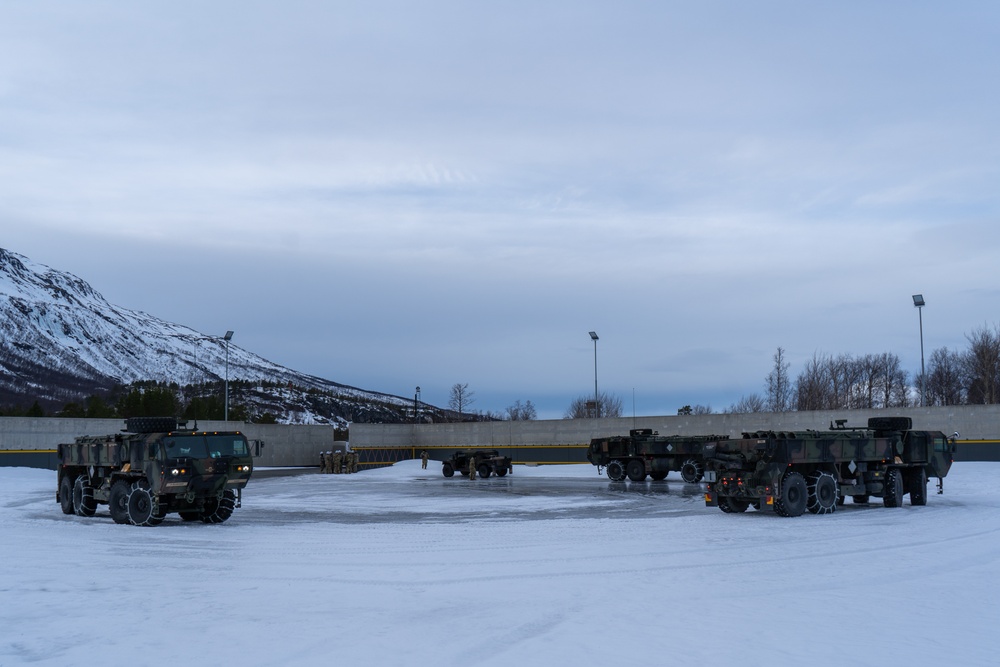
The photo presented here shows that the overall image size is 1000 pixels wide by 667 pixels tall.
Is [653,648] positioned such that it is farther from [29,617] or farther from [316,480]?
[316,480]

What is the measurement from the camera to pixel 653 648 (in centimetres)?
875

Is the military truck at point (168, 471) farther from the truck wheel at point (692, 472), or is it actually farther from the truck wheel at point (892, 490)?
the truck wheel at point (692, 472)

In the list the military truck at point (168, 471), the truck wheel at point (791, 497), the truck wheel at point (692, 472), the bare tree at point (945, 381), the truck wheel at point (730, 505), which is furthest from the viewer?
the bare tree at point (945, 381)

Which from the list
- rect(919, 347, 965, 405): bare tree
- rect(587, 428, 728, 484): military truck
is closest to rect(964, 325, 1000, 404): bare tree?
rect(919, 347, 965, 405): bare tree

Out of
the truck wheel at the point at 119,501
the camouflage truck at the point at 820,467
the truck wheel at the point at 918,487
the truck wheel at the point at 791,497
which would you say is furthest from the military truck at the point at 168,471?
the truck wheel at the point at 918,487

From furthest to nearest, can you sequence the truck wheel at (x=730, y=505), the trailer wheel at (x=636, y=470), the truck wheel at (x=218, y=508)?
the trailer wheel at (x=636, y=470) → the truck wheel at (x=730, y=505) → the truck wheel at (x=218, y=508)

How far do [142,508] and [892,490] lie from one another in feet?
57.6

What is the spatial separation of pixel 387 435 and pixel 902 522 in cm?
4647

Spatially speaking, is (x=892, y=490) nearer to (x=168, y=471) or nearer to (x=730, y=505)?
(x=730, y=505)

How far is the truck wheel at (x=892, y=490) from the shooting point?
24.1m

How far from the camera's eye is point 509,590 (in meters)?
11.9

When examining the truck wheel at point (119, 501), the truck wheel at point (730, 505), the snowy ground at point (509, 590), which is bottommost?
the snowy ground at point (509, 590)

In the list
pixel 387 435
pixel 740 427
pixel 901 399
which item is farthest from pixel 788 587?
pixel 901 399

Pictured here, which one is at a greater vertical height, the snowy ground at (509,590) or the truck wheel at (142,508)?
the truck wheel at (142,508)
